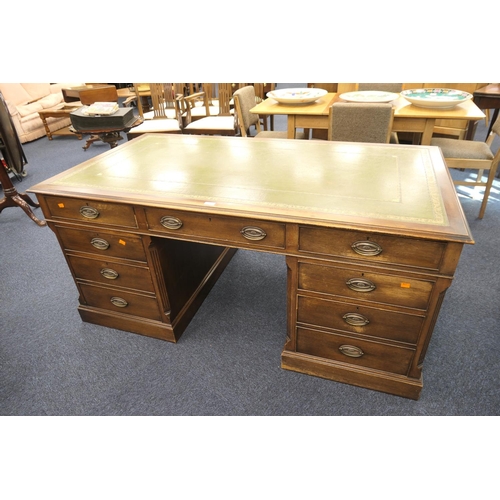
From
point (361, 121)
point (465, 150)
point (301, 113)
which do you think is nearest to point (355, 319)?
point (361, 121)

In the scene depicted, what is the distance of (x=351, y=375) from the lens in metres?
1.51

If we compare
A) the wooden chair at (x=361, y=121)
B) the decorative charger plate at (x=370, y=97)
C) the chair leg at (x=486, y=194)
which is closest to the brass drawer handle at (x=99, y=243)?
the wooden chair at (x=361, y=121)

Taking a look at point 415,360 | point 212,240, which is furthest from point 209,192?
point 415,360

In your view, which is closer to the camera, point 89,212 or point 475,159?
point 89,212

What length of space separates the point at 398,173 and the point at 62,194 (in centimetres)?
138

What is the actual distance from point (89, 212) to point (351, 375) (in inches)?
51.4

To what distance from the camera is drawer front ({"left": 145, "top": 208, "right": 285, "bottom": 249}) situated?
50.4 inches

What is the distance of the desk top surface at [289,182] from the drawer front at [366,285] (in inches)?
8.3

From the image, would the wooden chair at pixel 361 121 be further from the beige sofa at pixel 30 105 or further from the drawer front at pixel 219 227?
the beige sofa at pixel 30 105

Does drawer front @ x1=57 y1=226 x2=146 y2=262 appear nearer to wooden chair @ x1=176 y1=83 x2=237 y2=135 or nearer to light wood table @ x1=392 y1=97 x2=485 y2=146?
light wood table @ x1=392 y1=97 x2=485 y2=146

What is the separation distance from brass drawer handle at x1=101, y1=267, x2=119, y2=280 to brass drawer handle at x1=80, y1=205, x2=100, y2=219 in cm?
29

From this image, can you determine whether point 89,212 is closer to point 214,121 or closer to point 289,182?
point 289,182

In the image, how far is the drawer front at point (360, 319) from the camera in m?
1.31

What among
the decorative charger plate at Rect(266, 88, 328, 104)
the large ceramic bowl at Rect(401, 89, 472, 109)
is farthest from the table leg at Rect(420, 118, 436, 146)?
the decorative charger plate at Rect(266, 88, 328, 104)
